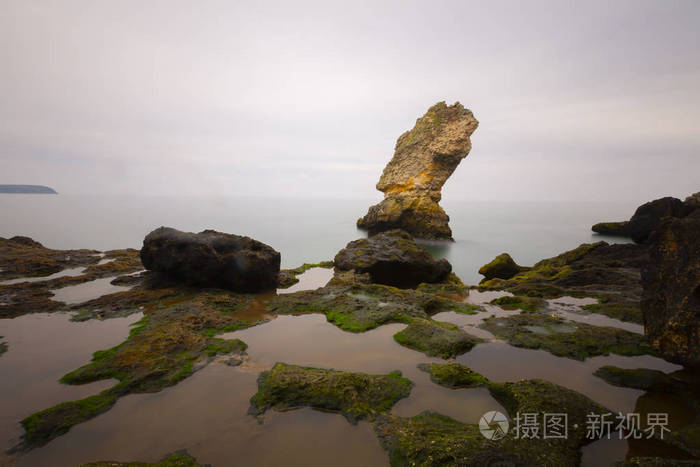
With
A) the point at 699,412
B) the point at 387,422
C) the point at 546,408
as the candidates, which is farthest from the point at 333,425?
the point at 699,412

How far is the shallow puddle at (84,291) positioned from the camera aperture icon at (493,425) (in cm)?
1169

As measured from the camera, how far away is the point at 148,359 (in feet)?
20.4

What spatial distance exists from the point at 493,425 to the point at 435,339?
2.84 meters

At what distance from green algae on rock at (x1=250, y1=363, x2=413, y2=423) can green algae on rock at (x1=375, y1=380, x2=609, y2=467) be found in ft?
1.46

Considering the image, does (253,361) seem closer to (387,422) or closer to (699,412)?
(387,422)

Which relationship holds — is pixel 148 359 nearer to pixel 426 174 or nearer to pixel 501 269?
pixel 501 269

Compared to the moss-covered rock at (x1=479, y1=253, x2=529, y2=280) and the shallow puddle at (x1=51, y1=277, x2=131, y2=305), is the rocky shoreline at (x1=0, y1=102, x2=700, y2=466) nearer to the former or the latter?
the moss-covered rock at (x1=479, y1=253, x2=529, y2=280)

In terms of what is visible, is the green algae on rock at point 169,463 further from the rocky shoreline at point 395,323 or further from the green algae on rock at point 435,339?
the green algae on rock at point 435,339

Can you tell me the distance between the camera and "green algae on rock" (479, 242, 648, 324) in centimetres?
1011

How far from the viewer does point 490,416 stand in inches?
181

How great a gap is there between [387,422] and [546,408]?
2.28m

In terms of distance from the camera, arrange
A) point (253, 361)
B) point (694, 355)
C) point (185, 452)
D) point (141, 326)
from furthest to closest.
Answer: point (141, 326) < point (253, 361) < point (694, 355) < point (185, 452)

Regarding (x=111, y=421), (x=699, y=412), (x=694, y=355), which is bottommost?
(x=111, y=421)

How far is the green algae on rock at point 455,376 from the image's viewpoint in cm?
552
